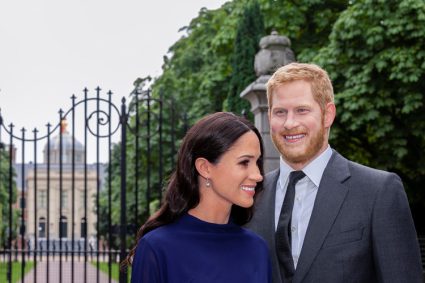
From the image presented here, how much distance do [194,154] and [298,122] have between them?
1.45ft

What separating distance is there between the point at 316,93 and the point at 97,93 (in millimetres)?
5655

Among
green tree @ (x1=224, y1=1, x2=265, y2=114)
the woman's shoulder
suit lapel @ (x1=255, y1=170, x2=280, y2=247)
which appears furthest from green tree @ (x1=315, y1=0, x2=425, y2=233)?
the woman's shoulder

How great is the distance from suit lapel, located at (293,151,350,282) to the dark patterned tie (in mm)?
42

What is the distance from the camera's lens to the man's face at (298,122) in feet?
8.41

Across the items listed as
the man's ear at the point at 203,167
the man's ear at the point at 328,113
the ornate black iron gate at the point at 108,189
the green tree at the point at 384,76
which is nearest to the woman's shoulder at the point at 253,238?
Answer: the man's ear at the point at 203,167

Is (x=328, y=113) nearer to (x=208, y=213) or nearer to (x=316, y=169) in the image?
(x=316, y=169)

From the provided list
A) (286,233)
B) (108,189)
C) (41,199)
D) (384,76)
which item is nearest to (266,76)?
(108,189)

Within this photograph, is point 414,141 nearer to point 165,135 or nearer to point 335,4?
point 335,4

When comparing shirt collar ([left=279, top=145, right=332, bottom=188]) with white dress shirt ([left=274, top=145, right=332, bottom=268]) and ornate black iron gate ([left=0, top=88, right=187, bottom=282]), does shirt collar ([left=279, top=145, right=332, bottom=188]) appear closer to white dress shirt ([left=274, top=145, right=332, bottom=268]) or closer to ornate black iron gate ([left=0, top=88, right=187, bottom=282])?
white dress shirt ([left=274, top=145, right=332, bottom=268])

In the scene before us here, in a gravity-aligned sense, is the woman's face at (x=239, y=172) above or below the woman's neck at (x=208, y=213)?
above

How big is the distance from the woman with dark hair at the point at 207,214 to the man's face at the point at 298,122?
0.24 metres

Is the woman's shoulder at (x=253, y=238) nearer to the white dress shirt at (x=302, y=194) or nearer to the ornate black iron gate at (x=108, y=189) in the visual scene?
the white dress shirt at (x=302, y=194)

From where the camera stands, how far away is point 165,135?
1816cm

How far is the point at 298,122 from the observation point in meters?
2.55
